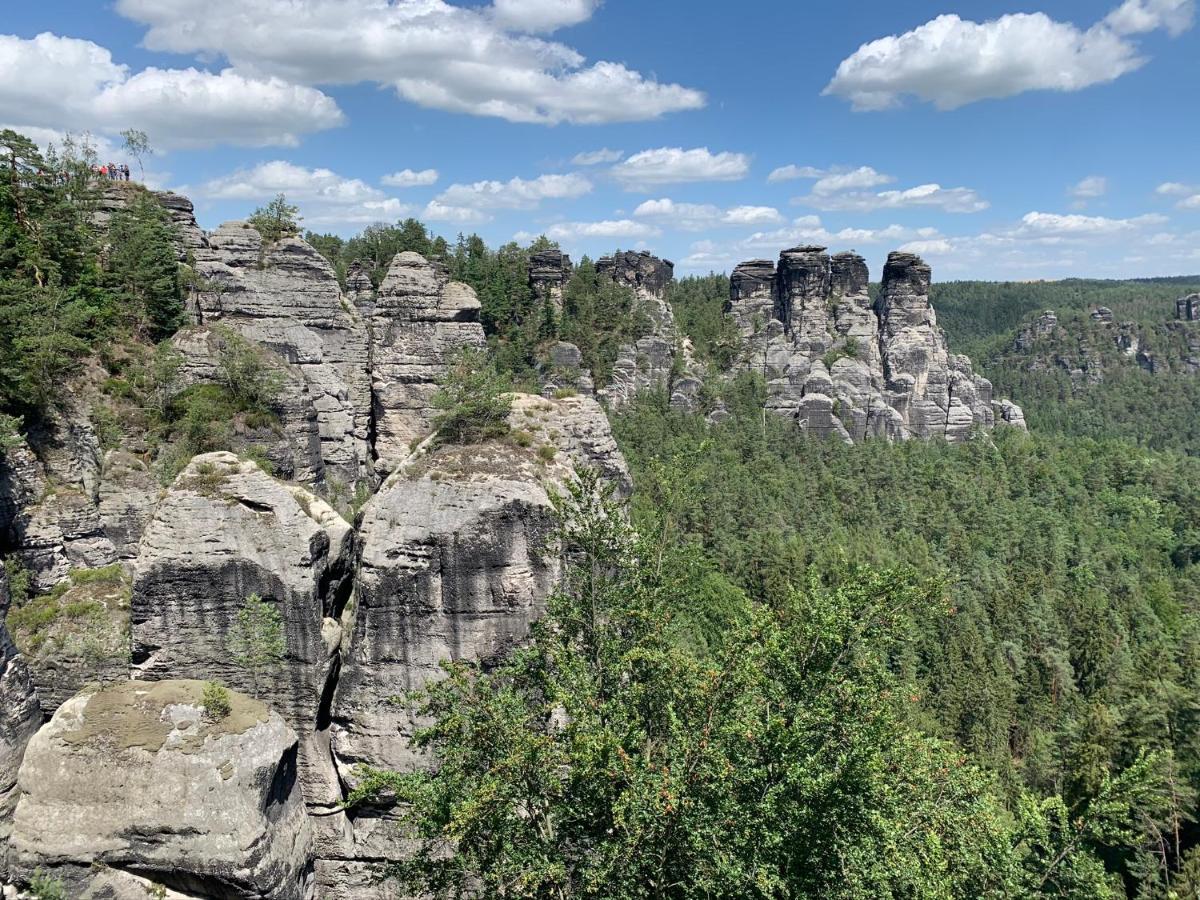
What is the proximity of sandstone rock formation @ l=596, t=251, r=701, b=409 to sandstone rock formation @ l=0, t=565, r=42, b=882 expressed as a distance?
205ft

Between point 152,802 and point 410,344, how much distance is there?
2374 centimetres

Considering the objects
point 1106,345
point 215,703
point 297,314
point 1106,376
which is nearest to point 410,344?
point 297,314

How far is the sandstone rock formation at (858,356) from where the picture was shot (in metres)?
85.1

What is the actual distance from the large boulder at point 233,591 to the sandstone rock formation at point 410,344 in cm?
1763

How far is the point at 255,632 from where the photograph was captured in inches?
648

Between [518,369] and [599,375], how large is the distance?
11671 millimetres

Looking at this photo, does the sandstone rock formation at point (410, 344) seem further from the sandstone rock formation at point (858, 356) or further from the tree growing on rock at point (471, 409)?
the sandstone rock formation at point (858, 356)

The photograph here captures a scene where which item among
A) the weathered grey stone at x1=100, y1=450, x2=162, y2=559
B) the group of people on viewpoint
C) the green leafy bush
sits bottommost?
the green leafy bush

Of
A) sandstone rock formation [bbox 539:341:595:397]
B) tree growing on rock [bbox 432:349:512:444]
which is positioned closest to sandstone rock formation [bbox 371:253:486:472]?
tree growing on rock [bbox 432:349:512:444]

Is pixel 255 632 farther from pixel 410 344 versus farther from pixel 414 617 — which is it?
pixel 410 344

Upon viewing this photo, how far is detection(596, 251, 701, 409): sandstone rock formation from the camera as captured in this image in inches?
3083

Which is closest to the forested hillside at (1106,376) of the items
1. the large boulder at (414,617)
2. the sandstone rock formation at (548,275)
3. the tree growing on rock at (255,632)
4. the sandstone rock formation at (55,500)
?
the sandstone rock formation at (548,275)

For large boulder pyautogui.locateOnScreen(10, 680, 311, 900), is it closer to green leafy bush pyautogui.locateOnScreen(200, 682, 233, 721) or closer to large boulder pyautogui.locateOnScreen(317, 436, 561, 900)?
green leafy bush pyautogui.locateOnScreen(200, 682, 233, 721)

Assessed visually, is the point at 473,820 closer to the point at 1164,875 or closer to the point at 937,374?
Result: the point at 1164,875
